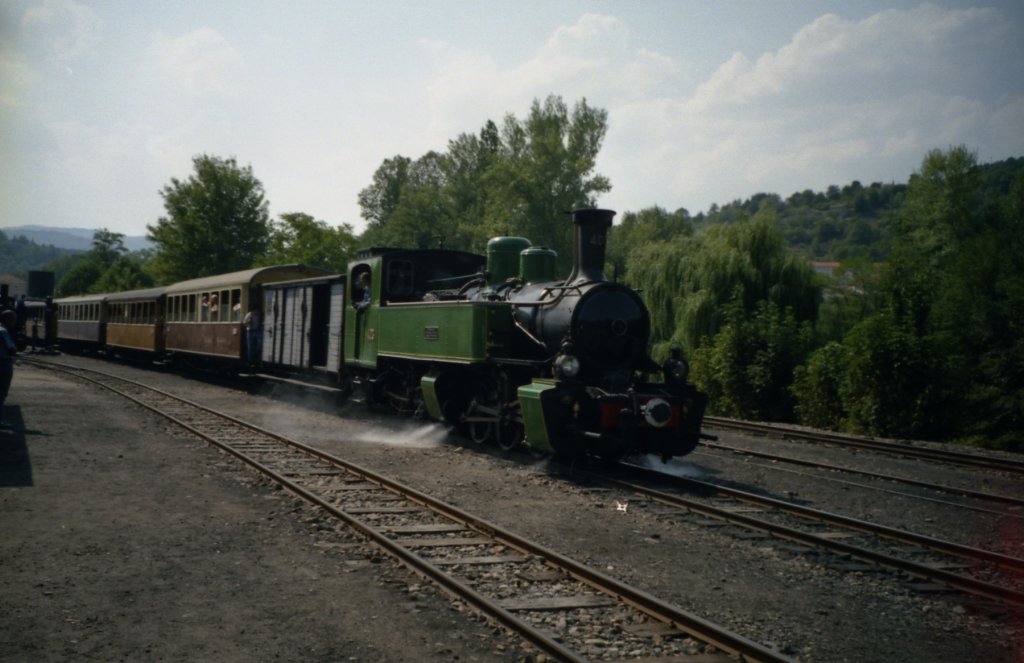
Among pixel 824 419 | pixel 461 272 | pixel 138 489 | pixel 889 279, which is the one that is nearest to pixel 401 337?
pixel 461 272

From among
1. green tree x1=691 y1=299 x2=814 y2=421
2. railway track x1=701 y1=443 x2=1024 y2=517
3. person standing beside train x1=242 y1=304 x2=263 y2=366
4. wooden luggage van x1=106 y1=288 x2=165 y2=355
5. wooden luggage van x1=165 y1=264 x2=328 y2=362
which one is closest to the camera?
railway track x1=701 y1=443 x2=1024 y2=517

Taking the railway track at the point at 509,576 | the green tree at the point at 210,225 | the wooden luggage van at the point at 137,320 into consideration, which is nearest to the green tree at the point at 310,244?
the green tree at the point at 210,225

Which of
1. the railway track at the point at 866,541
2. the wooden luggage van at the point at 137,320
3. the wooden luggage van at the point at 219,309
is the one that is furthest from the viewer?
the wooden luggage van at the point at 137,320

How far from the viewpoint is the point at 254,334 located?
20.1 m

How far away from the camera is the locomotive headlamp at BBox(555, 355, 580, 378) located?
9.54 meters

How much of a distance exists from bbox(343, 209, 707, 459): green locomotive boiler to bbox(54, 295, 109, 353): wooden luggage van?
78.2ft

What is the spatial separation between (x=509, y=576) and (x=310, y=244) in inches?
1977

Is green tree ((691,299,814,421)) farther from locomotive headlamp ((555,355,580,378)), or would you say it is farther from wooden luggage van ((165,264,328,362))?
locomotive headlamp ((555,355,580,378))

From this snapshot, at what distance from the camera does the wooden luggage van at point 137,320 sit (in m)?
26.8

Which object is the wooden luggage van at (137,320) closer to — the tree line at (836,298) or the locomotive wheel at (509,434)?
the tree line at (836,298)

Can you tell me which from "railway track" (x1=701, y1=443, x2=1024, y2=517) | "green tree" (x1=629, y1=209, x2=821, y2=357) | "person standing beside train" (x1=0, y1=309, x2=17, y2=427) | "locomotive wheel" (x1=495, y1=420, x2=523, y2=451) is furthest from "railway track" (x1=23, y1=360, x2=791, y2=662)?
"green tree" (x1=629, y1=209, x2=821, y2=357)

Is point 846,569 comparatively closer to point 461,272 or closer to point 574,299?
point 574,299

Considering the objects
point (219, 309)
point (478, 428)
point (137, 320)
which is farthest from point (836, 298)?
point (137, 320)

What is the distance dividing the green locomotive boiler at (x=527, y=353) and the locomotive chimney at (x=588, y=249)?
0.01m
